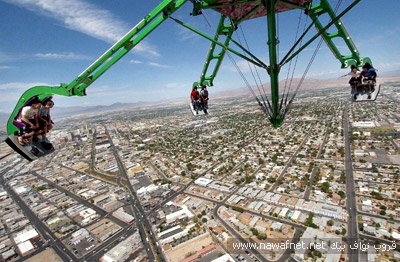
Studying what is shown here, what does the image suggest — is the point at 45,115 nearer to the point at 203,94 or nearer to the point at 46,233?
the point at 203,94

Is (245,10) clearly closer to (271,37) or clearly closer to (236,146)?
(271,37)

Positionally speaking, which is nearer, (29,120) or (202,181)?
(29,120)

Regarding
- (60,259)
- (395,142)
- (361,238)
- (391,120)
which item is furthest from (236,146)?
(391,120)

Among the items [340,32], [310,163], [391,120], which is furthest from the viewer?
[391,120]

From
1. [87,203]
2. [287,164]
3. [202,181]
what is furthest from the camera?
[287,164]

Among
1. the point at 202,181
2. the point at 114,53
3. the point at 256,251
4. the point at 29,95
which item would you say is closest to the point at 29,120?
the point at 29,95

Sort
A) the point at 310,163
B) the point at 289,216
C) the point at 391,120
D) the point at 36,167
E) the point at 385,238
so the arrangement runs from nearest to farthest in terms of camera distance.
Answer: the point at 385,238 → the point at 289,216 → the point at 310,163 → the point at 36,167 → the point at 391,120

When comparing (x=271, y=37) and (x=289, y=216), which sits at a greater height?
(x=271, y=37)

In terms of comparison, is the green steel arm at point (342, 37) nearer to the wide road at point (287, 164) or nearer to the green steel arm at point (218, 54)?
the green steel arm at point (218, 54)

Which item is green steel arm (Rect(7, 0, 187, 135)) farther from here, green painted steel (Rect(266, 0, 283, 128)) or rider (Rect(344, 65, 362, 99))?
rider (Rect(344, 65, 362, 99))

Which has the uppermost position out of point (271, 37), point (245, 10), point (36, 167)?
point (245, 10)

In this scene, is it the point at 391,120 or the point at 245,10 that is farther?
the point at 391,120
